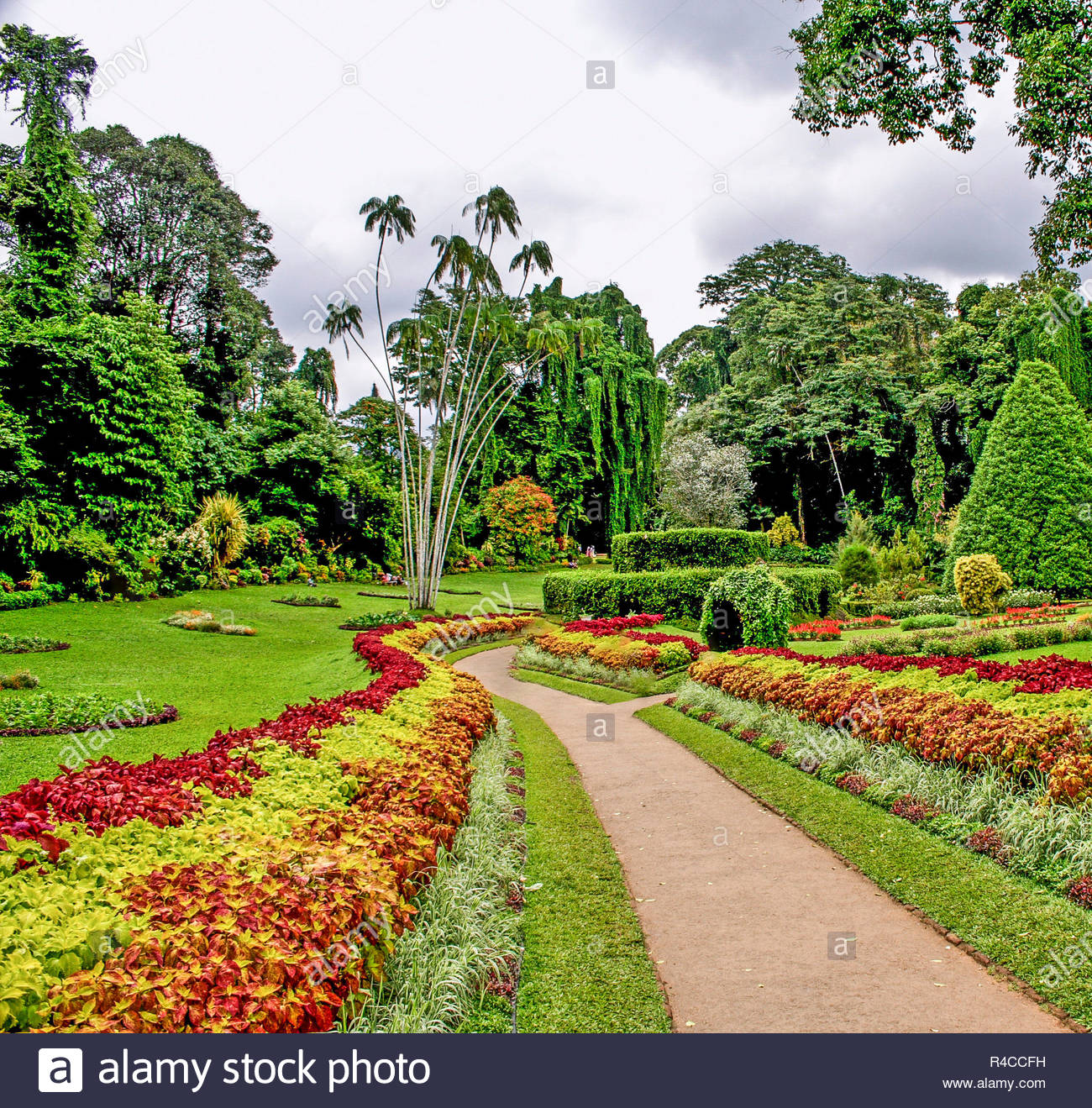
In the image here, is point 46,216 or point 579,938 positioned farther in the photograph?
point 46,216

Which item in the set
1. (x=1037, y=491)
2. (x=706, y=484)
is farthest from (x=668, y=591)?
(x=706, y=484)

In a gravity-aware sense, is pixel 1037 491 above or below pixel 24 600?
above

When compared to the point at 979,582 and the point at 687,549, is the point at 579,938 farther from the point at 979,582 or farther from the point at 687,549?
the point at 687,549

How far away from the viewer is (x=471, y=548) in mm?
31469

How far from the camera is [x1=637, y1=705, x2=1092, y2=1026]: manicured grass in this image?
348 centimetres

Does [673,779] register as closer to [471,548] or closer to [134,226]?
[471,548]

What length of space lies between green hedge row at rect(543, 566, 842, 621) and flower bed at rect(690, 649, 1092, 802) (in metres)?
8.18

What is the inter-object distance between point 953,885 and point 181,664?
9865 mm

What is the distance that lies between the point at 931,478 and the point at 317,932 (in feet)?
102

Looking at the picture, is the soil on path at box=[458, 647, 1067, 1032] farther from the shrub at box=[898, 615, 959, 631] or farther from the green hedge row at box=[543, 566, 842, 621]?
the green hedge row at box=[543, 566, 842, 621]

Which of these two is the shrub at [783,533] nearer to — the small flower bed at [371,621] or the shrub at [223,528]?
the small flower bed at [371,621]

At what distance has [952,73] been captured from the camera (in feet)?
35.0

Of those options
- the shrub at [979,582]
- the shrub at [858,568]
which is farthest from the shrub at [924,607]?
the shrub at [858,568]

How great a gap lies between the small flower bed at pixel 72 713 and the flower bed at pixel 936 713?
6.51 m
